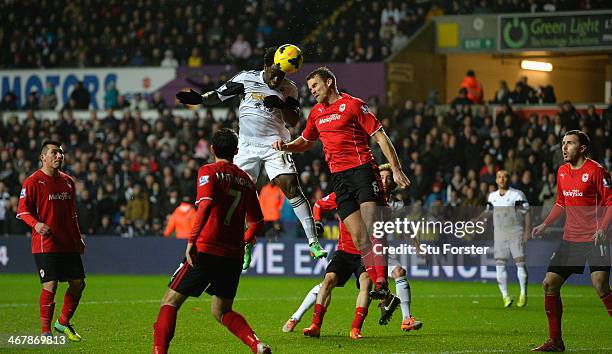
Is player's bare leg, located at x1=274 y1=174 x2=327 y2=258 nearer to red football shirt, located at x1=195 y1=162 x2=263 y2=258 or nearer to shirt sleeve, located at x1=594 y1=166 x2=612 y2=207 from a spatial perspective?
red football shirt, located at x1=195 y1=162 x2=263 y2=258

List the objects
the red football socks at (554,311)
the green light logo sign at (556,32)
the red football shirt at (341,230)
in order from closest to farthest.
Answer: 1. the red football socks at (554,311)
2. the red football shirt at (341,230)
3. the green light logo sign at (556,32)

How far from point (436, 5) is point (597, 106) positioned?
7184mm

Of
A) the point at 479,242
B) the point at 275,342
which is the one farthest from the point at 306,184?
the point at 275,342

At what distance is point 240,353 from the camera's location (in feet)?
35.3

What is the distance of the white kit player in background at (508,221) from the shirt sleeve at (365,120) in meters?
6.68

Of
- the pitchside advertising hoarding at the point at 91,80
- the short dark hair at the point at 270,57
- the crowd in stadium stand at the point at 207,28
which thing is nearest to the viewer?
the short dark hair at the point at 270,57

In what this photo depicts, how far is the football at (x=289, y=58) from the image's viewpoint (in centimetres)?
1173

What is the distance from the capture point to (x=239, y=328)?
30.6 feet

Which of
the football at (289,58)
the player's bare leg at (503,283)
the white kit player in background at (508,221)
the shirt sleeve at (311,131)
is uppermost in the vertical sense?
the football at (289,58)

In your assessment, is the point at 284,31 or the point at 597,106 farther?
the point at 284,31

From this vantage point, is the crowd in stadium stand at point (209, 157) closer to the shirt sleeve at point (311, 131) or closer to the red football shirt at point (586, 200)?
the shirt sleeve at point (311, 131)

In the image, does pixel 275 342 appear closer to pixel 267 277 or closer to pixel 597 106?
pixel 267 277

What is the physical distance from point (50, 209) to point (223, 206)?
11.1ft

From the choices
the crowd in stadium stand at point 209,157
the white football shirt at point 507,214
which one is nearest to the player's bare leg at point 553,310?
the white football shirt at point 507,214
